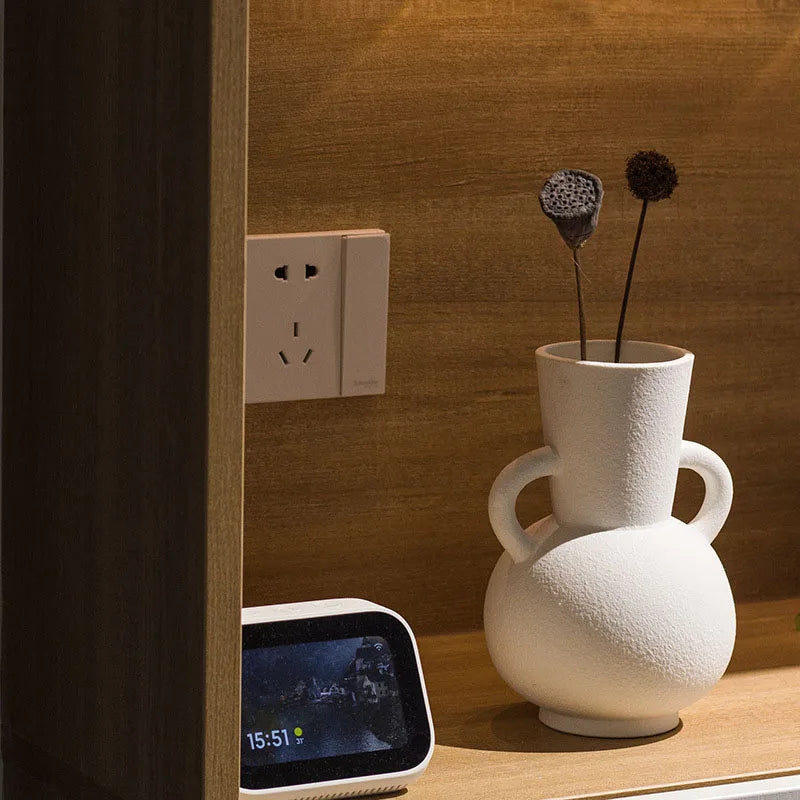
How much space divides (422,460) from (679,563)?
9.7 inches

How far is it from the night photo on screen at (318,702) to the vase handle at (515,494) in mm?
106

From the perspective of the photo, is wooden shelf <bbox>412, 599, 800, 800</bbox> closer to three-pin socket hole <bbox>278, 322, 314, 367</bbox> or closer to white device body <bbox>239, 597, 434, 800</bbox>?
white device body <bbox>239, 597, 434, 800</bbox>

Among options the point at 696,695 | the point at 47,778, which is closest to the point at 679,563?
the point at 696,695

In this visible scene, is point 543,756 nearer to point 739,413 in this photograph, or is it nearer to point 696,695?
point 696,695

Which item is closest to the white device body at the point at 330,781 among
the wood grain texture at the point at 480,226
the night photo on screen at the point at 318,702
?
the night photo on screen at the point at 318,702

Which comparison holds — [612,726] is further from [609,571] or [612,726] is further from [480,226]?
[480,226]

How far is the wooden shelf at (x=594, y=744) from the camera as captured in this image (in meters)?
0.78

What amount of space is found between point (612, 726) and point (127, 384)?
0.36m

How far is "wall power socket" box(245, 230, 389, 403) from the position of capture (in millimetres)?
937

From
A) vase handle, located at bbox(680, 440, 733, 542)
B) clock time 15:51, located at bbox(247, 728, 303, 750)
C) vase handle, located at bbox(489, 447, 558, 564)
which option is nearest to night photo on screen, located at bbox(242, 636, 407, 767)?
clock time 15:51, located at bbox(247, 728, 303, 750)

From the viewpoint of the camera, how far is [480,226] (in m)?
0.99

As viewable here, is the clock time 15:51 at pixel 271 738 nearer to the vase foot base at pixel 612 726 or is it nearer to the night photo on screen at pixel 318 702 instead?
the night photo on screen at pixel 318 702

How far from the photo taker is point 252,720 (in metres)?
0.75

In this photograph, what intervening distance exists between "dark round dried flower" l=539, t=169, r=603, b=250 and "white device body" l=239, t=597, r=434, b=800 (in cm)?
24
